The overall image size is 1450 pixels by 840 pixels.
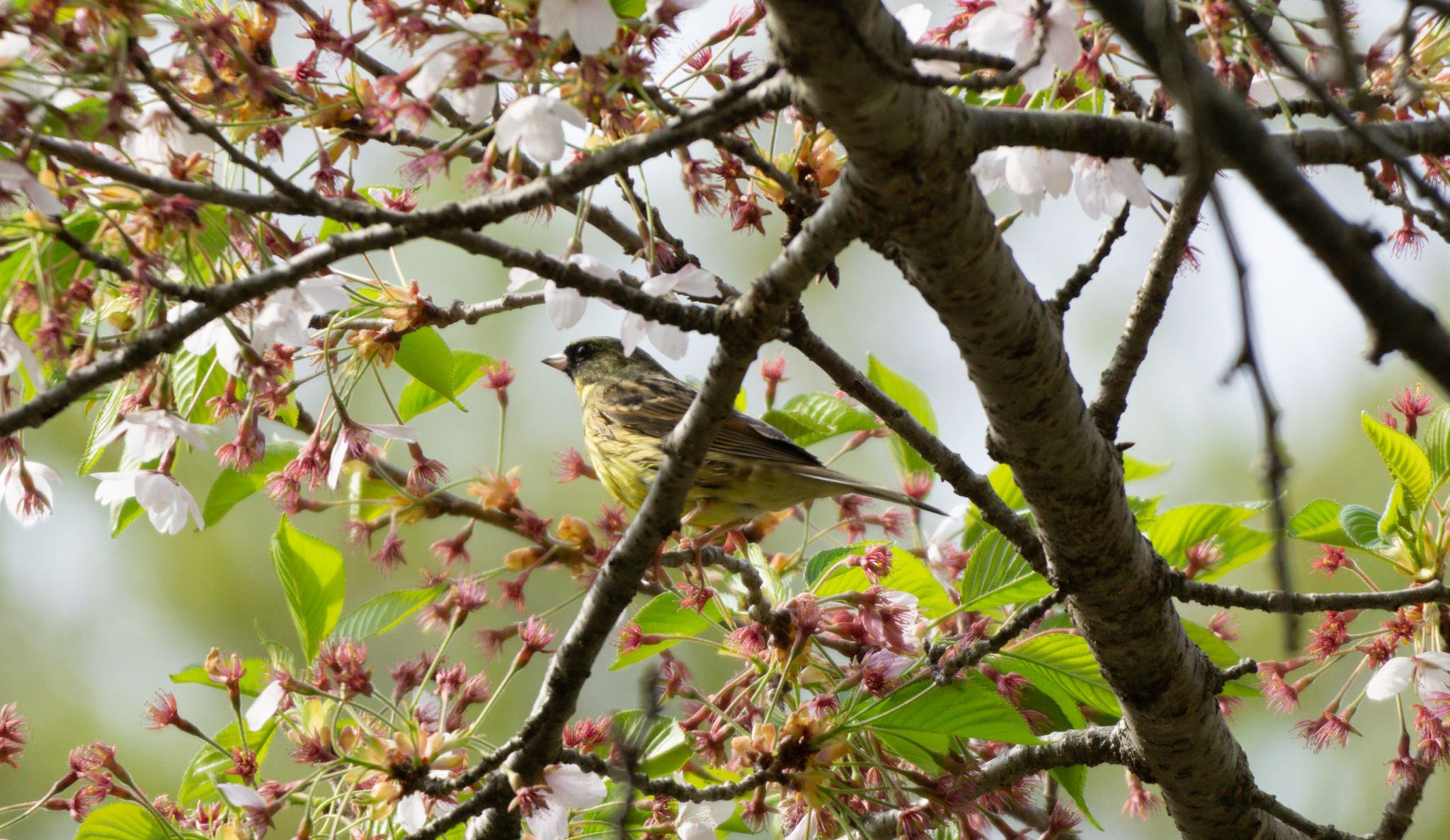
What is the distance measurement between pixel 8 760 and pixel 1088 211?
2.64 meters

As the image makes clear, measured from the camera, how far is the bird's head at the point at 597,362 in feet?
18.7

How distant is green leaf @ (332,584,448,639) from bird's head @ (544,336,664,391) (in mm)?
2762

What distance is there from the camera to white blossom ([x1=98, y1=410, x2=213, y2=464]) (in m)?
2.01

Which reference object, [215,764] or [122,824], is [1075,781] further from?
[122,824]

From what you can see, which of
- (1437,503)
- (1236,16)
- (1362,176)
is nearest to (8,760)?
(1236,16)

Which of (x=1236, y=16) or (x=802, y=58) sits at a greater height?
(x=1236, y=16)

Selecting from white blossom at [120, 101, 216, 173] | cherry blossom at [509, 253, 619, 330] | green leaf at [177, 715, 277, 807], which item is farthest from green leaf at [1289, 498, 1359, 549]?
white blossom at [120, 101, 216, 173]

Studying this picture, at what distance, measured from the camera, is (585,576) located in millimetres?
2291

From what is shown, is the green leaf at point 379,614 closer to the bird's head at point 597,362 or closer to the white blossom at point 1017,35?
the white blossom at point 1017,35

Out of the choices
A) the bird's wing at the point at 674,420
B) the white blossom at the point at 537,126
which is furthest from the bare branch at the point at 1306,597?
the white blossom at the point at 537,126

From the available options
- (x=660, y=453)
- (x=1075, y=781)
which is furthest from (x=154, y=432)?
(x=660, y=453)

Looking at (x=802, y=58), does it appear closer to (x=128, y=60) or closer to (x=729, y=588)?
(x=128, y=60)

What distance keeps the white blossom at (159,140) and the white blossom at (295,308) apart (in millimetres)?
259

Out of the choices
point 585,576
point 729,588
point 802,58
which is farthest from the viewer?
point 729,588
